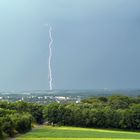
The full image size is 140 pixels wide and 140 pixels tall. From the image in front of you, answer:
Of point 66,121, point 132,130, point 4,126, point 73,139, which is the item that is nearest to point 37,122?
point 66,121

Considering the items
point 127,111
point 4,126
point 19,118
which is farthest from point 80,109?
point 4,126

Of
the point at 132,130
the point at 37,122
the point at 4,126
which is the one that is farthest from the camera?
the point at 37,122

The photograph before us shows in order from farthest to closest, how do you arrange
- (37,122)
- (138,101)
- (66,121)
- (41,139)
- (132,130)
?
(138,101), (37,122), (66,121), (132,130), (41,139)

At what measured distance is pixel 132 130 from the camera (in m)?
117

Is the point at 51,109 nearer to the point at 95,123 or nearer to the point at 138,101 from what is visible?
the point at 95,123

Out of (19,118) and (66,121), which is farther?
(66,121)

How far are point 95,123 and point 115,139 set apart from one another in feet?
136

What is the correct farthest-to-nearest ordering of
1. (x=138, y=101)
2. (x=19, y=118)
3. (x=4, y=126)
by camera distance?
(x=138, y=101), (x=19, y=118), (x=4, y=126)

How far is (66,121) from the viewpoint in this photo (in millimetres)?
125312

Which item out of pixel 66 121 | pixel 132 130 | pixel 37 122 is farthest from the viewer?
pixel 37 122

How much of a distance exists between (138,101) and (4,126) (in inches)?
3404

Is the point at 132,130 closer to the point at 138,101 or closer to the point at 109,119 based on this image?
the point at 109,119

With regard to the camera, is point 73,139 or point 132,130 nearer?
point 73,139

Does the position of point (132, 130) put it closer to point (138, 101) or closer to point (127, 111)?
point (127, 111)
